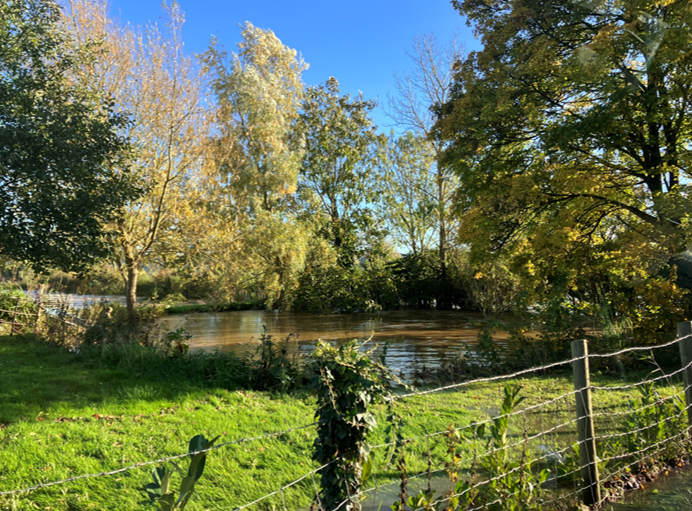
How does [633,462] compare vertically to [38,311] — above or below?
below

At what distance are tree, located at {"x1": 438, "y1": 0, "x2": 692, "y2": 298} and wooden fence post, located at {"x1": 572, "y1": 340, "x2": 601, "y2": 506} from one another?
733 centimetres

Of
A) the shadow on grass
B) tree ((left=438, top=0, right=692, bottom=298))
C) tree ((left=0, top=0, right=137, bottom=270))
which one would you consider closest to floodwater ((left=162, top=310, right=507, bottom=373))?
the shadow on grass

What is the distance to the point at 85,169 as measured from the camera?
341 inches

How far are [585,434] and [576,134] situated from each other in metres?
8.00

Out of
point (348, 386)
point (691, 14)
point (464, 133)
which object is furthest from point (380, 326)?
point (348, 386)

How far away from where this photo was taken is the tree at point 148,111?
45.6 feet

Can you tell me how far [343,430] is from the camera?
8.29ft

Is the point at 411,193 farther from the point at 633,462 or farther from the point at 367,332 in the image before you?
the point at 633,462

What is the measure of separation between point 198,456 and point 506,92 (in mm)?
11167

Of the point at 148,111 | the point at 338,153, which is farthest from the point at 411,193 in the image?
the point at 148,111

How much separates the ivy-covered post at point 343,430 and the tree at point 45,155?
7.90 meters

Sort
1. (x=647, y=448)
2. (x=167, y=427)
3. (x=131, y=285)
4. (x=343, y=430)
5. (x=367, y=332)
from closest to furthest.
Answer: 1. (x=343, y=430)
2. (x=647, y=448)
3. (x=167, y=427)
4. (x=131, y=285)
5. (x=367, y=332)

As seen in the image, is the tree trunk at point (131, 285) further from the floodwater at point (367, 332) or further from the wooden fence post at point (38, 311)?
the wooden fence post at point (38, 311)

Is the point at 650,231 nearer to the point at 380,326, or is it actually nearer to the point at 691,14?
the point at 691,14
